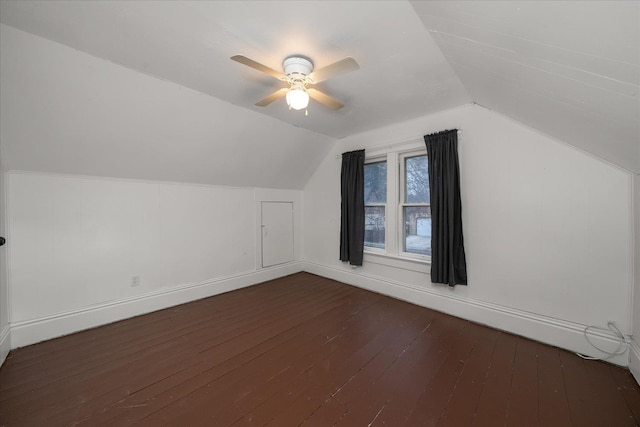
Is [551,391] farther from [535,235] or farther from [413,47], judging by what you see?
[413,47]

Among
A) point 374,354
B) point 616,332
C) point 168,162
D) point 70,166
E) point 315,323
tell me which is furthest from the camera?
point 168,162

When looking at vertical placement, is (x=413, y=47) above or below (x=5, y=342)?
above

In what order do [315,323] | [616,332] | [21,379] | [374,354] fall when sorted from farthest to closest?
[315,323] < [374,354] < [616,332] < [21,379]

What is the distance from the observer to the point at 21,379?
171cm

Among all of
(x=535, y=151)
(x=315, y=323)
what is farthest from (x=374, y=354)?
(x=535, y=151)

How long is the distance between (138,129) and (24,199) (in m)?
1.19

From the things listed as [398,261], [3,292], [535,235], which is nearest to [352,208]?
[398,261]

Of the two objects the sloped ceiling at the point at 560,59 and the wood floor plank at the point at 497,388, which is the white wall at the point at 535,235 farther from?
the wood floor plank at the point at 497,388

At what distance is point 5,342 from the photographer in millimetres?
1954

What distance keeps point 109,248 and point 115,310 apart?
27.3 inches

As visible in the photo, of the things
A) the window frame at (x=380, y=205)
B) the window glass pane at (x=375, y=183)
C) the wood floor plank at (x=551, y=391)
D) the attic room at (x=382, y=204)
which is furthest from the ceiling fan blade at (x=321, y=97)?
the wood floor plank at (x=551, y=391)

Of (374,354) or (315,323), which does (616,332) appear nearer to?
(374,354)

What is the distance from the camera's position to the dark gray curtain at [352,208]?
360cm

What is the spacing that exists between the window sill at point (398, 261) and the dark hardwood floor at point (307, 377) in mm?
652
